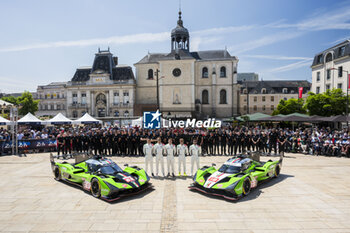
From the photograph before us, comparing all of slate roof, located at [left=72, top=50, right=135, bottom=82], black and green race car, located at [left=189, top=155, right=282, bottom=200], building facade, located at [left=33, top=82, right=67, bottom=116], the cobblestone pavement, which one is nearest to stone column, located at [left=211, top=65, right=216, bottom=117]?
slate roof, located at [left=72, top=50, right=135, bottom=82]

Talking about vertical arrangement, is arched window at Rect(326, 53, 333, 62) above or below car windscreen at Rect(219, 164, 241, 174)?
above

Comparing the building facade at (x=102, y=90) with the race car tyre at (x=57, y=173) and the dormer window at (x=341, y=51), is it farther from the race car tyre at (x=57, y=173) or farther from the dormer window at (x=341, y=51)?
the race car tyre at (x=57, y=173)

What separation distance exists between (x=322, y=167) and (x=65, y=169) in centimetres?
1399


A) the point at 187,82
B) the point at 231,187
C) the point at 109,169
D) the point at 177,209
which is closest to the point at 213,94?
the point at 187,82

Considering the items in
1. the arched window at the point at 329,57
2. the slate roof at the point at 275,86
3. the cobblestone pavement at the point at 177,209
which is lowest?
the cobblestone pavement at the point at 177,209

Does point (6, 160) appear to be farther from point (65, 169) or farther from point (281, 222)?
point (281, 222)

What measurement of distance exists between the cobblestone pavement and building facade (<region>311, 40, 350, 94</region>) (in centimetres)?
3351

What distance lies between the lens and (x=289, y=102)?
40469mm

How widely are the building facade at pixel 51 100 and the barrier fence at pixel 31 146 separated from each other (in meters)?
45.7

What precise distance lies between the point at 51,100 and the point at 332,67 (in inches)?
2577

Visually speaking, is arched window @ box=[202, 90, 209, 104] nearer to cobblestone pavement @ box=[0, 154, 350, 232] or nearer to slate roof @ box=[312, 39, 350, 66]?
slate roof @ box=[312, 39, 350, 66]

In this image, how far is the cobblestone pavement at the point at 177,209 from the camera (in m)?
6.49

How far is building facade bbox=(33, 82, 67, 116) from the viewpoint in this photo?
6269cm

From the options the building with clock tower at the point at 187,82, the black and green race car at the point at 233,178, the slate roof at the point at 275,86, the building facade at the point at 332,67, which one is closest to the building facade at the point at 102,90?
the building with clock tower at the point at 187,82
